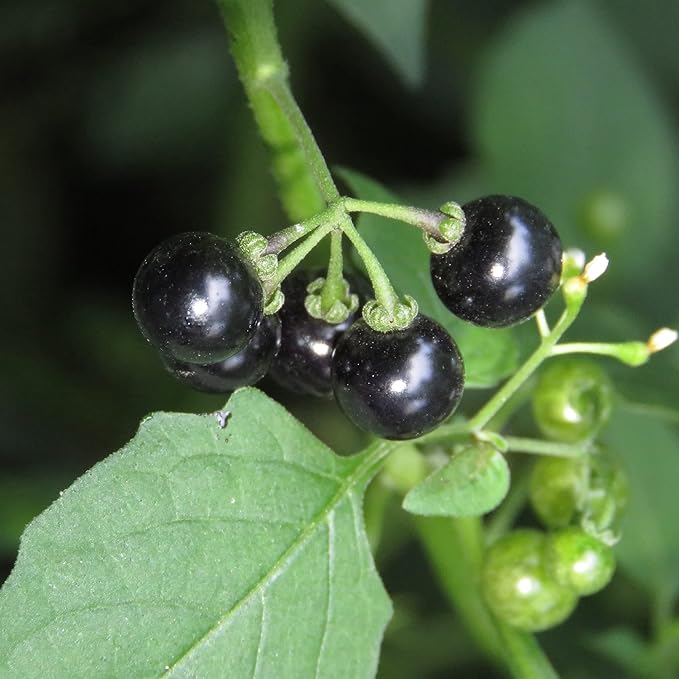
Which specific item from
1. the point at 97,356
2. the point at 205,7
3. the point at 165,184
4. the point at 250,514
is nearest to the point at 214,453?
the point at 250,514

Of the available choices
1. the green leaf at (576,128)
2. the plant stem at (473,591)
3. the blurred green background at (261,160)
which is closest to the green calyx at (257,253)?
the plant stem at (473,591)

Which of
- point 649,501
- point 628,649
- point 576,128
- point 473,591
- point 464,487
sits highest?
point 464,487

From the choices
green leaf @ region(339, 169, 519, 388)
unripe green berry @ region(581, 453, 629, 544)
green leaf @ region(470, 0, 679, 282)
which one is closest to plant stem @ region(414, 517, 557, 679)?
unripe green berry @ region(581, 453, 629, 544)

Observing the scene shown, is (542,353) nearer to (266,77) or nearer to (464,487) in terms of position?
(464,487)

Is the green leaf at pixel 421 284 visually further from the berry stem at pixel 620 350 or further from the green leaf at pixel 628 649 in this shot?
the green leaf at pixel 628 649

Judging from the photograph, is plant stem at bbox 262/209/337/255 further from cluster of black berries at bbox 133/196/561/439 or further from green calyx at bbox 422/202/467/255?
green calyx at bbox 422/202/467/255

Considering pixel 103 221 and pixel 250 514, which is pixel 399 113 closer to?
pixel 103 221

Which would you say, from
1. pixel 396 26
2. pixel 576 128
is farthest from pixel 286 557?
pixel 576 128
